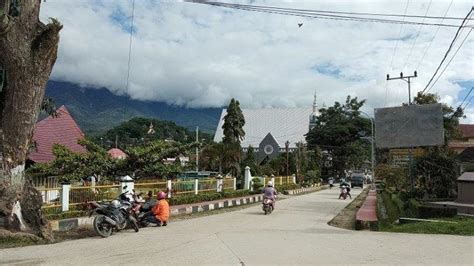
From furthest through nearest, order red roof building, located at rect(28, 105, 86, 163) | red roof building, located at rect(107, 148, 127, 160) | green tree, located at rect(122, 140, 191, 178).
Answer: red roof building, located at rect(28, 105, 86, 163)
red roof building, located at rect(107, 148, 127, 160)
green tree, located at rect(122, 140, 191, 178)

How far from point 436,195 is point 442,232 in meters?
12.1

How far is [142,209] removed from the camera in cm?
1355

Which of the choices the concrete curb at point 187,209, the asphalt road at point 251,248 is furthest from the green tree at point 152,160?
the asphalt road at point 251,248

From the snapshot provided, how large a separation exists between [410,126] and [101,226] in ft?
70.1

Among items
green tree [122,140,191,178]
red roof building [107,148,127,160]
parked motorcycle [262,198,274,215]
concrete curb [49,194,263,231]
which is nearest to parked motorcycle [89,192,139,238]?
concrete curb [49,194,263,231]

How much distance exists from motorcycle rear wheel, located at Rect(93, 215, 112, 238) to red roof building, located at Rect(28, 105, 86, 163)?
15386mm

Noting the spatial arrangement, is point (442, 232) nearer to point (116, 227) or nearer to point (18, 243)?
point (116, 227)

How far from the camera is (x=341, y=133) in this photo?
216 feet

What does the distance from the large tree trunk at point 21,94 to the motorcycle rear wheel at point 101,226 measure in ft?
3.90

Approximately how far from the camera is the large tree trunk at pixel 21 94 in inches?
374

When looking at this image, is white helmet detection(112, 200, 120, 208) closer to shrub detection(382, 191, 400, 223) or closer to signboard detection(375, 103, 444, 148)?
shrub detection(382, 191, 400, 223)

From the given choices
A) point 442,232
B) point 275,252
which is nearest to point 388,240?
point 442,232

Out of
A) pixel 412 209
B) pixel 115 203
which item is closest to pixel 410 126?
pixel 412 209

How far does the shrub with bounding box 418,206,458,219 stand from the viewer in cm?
1426
